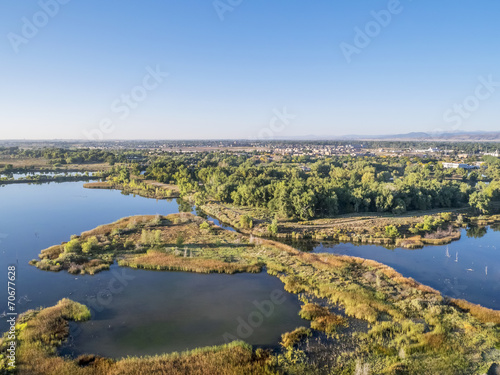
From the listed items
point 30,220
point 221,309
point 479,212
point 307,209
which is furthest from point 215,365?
point 479,212

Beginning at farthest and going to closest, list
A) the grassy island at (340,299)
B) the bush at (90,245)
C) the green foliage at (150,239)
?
1. the green foliage at (150,239)
2. the bush at (90,245)
3. the grassy island at (340,299)

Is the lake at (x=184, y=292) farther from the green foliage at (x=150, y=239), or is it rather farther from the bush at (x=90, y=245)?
the green foliage at (x=150, y=239)

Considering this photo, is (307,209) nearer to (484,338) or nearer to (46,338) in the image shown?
(484,338)

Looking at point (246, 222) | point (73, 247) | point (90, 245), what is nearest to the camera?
point (73, 247)

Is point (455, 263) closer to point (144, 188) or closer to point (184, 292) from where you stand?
point (184, 292)

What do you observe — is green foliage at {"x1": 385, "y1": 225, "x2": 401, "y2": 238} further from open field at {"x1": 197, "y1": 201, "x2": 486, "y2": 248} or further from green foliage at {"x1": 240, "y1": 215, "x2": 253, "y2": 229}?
green foliage at {"x1": 240, "y1": 215, "x2": 253, "y2": 229}

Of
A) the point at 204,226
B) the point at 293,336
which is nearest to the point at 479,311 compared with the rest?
the point at 293,336

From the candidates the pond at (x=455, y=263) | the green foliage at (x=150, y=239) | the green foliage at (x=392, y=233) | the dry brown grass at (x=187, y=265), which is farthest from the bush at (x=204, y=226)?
the green foliage at (x=392, y=233)

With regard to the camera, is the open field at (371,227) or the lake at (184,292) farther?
the open field at (371,227)
